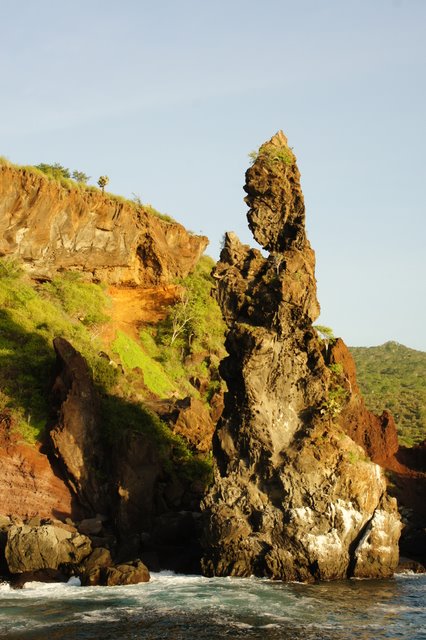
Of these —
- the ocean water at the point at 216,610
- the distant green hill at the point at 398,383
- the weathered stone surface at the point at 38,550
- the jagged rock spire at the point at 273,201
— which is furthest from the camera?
the distant green hill at the point at 398,383

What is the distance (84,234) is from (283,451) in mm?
24593

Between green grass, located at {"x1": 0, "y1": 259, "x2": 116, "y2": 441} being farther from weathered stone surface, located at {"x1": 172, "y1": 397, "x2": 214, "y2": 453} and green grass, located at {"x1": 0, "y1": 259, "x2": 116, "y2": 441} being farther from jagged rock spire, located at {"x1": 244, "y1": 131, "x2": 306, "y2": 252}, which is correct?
jagged rock spire, located at {"x1": 244, "y1": 131, "x2": 306, "y2": 252}

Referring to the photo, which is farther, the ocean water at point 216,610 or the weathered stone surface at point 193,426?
the weathered stone surface at point 193,426

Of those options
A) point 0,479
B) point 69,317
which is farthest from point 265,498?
point 69,317

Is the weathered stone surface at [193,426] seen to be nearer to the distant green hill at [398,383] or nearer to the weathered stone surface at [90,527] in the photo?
the weathered stone surface at [90,527]

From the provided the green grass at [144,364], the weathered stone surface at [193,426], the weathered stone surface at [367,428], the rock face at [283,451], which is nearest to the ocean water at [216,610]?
the rock face at [283,451]

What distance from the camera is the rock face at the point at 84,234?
4484 cm

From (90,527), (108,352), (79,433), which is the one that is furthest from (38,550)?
(108,352)

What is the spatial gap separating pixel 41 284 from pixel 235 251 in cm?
1887

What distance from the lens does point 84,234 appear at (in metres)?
48.3

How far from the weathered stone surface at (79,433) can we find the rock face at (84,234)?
11.9m

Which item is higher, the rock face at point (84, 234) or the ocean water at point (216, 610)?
the rock face at point (84, 234)

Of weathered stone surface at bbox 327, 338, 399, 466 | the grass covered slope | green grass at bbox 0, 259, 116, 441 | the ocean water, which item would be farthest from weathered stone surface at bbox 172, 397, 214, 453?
the ocean water

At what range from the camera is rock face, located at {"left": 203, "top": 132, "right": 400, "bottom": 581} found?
27.4 meters
